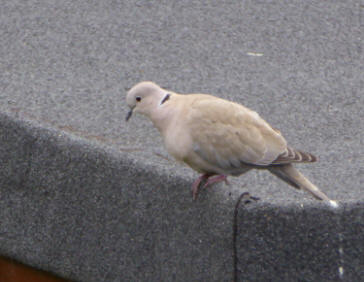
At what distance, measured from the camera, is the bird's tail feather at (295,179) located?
1.88 meters

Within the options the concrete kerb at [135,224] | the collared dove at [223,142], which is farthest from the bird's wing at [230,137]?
the concrete kerb at [135,224]

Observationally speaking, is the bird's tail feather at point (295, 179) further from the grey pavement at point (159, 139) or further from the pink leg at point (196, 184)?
the pink leg at point (196, 184)

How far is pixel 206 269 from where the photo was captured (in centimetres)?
191

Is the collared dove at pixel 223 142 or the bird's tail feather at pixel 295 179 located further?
the collared dove at pixel 223 142

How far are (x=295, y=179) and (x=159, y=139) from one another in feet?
1.92

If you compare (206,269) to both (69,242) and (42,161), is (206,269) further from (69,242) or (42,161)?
(42,161)

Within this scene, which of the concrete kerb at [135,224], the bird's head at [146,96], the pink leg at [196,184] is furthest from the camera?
the bird's head at [146,96]

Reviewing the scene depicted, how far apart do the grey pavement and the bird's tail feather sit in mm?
45

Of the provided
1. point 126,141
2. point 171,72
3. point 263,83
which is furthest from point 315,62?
point 126,141

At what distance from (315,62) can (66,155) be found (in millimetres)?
1372

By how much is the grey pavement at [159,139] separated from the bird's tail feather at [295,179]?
0.15 ft

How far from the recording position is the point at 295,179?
1.97 m

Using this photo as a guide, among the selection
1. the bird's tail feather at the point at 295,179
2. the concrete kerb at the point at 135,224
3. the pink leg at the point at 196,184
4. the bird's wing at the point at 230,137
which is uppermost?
the bird's wing at the point at 230,137

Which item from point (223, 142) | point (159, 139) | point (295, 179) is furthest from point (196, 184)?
point (159, 139)
